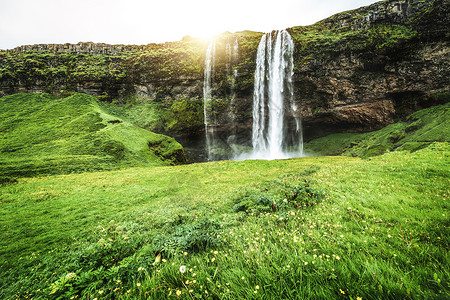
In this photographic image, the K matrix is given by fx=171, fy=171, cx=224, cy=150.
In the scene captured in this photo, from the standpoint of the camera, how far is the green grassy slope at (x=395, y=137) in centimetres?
2581

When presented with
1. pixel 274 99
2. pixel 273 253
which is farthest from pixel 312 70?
pixel 273 253

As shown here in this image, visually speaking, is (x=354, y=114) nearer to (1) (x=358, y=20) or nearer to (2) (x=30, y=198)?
(1) (x=358, y=20)

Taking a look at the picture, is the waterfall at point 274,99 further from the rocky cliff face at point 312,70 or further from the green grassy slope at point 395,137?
the green grassy slope at point 395,137

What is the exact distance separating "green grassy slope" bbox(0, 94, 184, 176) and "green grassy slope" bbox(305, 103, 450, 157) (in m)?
37.4

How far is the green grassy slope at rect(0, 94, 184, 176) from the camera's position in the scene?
26.0 meters

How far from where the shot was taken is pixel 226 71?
156 ft

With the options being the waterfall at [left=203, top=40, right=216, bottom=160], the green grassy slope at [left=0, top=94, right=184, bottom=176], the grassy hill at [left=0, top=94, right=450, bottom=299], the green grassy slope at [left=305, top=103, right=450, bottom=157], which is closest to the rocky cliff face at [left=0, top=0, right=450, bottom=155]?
the waterfall at [left=203, top=40, right=216, bottom=160]

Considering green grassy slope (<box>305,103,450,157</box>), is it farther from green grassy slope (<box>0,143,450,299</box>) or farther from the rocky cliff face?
green grassy slope (<box>0,143,450,299</box>)

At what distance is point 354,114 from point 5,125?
8416cm

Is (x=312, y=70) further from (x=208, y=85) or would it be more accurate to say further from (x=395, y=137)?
(x=208, y=85)

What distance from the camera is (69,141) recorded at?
3428 centimetres

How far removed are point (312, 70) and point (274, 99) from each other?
10.6m

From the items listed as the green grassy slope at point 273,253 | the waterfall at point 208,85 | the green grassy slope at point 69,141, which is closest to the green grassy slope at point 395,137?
the green grassy slope at point 273,253

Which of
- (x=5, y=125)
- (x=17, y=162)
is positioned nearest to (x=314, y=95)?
(x=17, y=162)
